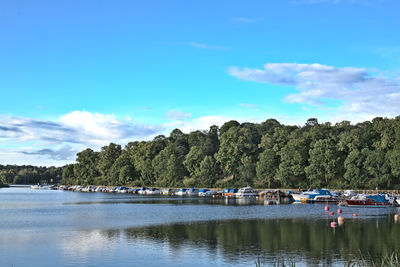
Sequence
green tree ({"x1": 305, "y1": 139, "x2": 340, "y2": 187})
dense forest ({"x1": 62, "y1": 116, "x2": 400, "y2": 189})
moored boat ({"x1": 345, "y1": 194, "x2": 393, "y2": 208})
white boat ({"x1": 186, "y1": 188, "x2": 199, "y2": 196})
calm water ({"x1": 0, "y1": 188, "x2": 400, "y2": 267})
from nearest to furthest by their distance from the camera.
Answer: calm water ({"x1": 0, "y1": 188, "x2": 400, "y2": 267}), moored boat ({"x1": 345, "y1": 194, "x2": 393, "y2": 208}), dense forest ({"x1": 62, "y1": 116, "x2": 400, "y2": 189}), green tree ({"x1": 305, "y1": 139, "x2": 340, "y2": 187}), white boat ({"x1": 186, "y1": 188, "x2": 199, "y2": 196})

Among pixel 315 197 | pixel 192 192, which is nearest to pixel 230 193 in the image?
pixel 192 192

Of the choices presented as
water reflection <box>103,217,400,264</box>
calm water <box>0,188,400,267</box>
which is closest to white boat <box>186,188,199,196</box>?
calm water <box>0,188,400,267</box>

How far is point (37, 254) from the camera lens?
31703 millimetres

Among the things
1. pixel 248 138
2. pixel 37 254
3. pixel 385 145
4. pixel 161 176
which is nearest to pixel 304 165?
pixel 385 145

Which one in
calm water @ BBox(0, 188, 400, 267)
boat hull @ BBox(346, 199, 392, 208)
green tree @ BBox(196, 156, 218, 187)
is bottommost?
calm water @ BBox(0, 188, 400, 267)

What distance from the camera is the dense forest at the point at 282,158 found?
102 meters

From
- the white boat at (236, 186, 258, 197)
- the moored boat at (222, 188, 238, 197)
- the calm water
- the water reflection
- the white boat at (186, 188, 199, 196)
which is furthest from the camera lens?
the white boat at (186, 188, 199, 196)

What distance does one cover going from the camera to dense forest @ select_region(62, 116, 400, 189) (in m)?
102

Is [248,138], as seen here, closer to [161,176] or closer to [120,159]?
[161,176]

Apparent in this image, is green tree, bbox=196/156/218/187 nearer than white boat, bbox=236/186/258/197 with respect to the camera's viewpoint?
No

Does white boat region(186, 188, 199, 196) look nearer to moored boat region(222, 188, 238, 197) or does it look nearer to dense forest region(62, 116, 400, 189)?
dense forest region(62, 116, 400, 189)

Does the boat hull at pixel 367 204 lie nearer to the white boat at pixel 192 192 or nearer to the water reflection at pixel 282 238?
the water reflection at pixel 282 238

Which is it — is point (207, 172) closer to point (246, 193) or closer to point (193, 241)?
point (246, 193)

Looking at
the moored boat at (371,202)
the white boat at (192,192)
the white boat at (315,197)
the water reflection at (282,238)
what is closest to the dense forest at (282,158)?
the white boat at (192,192)
